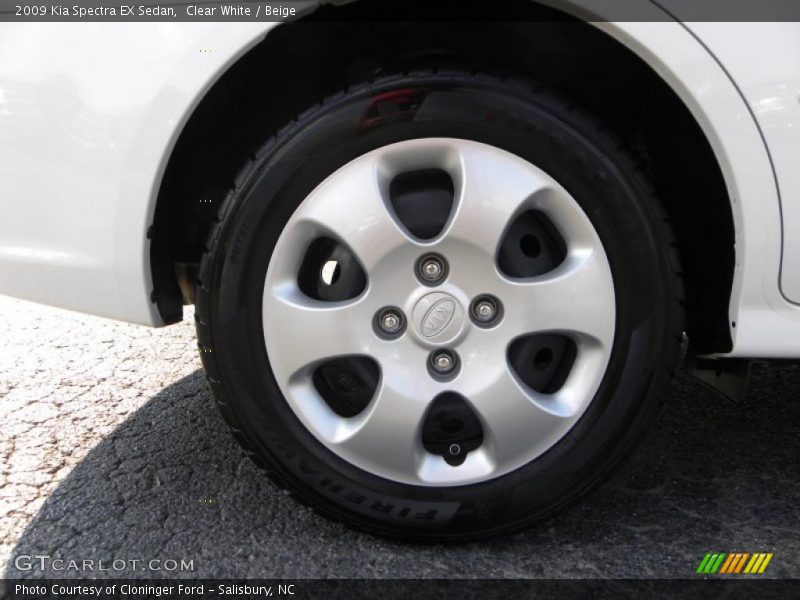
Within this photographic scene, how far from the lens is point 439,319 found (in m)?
1.41

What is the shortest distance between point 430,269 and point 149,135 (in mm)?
541

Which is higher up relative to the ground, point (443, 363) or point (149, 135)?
point (149, 135)

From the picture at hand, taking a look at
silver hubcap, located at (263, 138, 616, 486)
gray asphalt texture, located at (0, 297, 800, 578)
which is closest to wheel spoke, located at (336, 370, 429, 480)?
silver hubcap, located at (263, 138, 616, 486)

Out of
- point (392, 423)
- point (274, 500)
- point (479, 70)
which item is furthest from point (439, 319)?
point (274, 500)

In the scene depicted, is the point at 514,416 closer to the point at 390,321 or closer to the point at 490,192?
the point at 390,321

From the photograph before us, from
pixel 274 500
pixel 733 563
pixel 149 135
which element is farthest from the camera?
pixel 274 500

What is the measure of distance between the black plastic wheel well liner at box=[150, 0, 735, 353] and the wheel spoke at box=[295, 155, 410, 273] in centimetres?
17

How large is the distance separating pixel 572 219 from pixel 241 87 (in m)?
0.67

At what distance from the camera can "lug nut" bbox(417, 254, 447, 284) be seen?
1405mm

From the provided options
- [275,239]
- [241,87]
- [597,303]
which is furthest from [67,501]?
[597,303]

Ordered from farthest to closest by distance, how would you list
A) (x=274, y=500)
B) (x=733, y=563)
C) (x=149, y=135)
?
(x=274, y=500), (x=733, y=563), (x=149, y=135)

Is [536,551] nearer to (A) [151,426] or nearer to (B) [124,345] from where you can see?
(A) [151,426]

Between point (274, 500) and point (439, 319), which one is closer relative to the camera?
point (439, 319)
